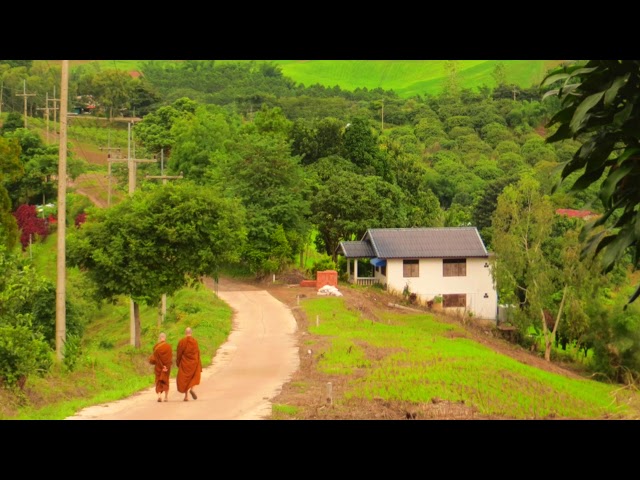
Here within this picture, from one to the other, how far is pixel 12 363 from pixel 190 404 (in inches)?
115

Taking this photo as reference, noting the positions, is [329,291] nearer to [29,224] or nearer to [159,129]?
→ [29,224]

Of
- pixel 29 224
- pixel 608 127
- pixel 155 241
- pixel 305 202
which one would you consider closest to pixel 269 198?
pixel 305 202

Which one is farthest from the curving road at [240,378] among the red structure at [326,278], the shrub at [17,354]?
the red structure at [326,278]

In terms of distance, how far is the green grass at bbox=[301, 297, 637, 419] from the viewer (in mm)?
15742

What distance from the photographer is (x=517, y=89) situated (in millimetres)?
101062

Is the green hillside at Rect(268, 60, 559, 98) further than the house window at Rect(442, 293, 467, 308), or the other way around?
the green hillside at Rect(268, 60, 559, 98)

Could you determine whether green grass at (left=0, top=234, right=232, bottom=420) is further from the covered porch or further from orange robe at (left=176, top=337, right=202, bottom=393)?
the covered porch

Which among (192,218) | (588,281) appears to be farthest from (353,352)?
(588,281)

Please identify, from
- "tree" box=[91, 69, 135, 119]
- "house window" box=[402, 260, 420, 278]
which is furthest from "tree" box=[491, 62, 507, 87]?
"house window" box=[402, 260, 420, 278]

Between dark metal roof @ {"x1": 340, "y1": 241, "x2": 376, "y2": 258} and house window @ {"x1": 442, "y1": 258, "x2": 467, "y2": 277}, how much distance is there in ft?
10.1

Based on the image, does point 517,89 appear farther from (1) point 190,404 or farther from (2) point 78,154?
(1) point 190,404

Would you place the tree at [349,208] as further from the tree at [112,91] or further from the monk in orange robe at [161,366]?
the tree at [112,91]

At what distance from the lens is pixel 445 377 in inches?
685

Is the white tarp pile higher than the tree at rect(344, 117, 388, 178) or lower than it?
lower
